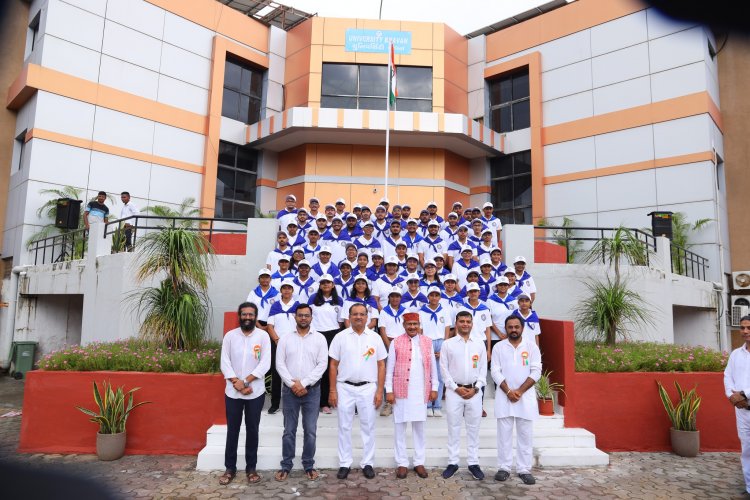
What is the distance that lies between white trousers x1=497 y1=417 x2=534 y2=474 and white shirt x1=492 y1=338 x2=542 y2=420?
0.13m

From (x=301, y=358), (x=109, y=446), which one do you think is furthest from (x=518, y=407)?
(x=109, y=446)

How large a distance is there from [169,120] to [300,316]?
14156 mm

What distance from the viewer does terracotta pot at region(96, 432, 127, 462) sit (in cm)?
662

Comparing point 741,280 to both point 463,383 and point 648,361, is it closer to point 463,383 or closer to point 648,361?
point 648,361

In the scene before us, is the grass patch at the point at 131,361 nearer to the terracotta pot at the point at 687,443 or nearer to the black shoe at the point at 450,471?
the black shoe at the point at 450,471

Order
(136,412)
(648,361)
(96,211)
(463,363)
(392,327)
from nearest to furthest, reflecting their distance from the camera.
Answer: (463,363), (136,412), (392,327), (648,361), (96,211)

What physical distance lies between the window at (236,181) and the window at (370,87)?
4.03 metres

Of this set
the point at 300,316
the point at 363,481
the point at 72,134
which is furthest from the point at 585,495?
the point at 72,134

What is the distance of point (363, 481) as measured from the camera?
598 cm

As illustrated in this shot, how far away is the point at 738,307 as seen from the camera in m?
15.7

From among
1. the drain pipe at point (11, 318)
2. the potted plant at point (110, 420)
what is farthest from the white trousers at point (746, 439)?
the drain pipe at point (11, 318)

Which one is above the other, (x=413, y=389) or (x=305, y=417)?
(x=413, y=389)

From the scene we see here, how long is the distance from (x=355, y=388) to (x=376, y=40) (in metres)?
15.6

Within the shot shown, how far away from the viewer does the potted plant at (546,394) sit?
750cm
